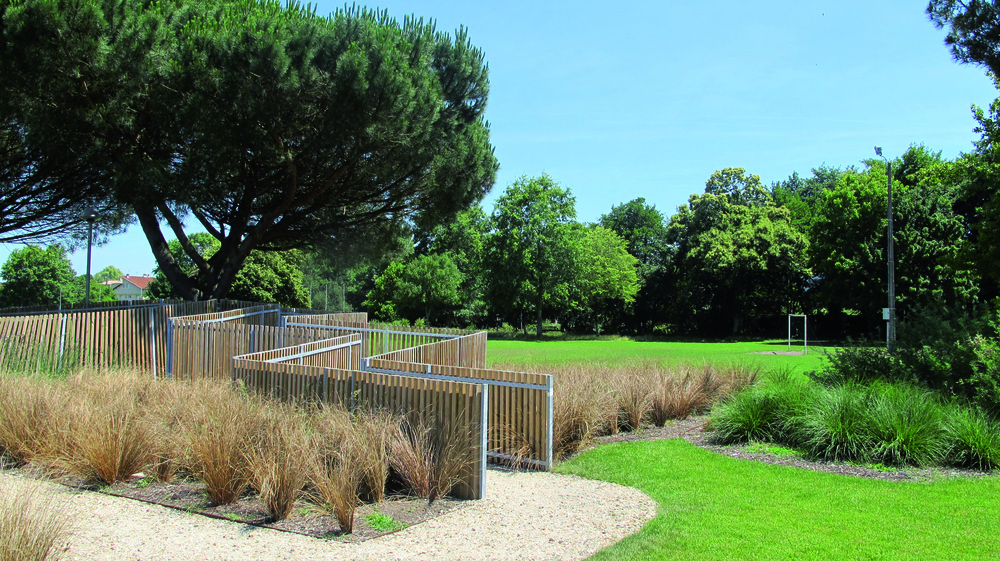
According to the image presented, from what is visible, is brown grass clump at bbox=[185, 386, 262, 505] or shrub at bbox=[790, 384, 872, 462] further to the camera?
shrub at bbox=[790, 384, 872, 462]

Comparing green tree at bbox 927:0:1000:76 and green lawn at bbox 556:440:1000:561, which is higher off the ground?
green tree at bbox 927:0:1000:76

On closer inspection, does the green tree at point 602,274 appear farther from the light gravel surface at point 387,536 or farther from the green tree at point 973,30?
the light gravel surface at point 387,536

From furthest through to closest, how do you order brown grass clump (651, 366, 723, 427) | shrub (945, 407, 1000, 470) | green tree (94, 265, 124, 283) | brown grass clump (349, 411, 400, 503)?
green tree (94, 265, 124, 283) → brown grass clump (651, 366, 723, 427) → shrub (945, 407, 1000, 470) → brown grass clump (349, 411, 400, 503)

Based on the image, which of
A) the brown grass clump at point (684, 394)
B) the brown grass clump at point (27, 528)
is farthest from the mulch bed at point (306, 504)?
the brown grass clump at point (684, 394)

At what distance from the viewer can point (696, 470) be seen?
811 cm

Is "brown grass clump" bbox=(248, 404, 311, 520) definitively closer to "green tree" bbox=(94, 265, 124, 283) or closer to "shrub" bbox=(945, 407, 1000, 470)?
"shrub" bbox=(945, 407, 1000, 470)

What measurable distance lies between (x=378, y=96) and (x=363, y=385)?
37.0 feet

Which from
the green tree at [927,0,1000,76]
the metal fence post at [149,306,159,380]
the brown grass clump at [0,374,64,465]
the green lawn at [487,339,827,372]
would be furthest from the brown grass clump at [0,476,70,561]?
the green tree at [927,0,1000,76]

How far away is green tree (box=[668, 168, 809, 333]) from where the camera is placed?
48.2 metres

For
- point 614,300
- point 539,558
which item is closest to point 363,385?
point 539,558

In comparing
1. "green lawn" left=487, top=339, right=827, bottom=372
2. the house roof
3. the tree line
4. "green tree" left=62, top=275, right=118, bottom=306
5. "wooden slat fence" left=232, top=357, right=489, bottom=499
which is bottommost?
"green lawn" left=487, top=339, right=827, bottom=372

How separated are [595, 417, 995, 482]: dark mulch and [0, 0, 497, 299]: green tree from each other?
11.0 m

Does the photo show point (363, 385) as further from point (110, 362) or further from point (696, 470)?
point (110, 362)

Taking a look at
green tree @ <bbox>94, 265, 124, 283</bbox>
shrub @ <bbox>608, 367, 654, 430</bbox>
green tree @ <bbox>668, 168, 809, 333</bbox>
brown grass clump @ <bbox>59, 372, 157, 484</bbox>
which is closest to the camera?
brown grass clump @ <bbox>59, 372, 157, 484</bbox>
